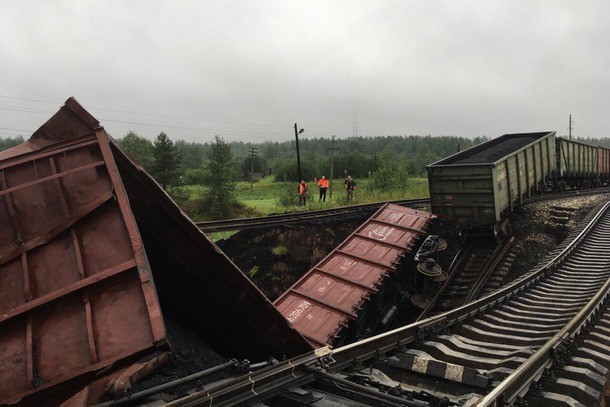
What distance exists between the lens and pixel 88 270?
3.29m

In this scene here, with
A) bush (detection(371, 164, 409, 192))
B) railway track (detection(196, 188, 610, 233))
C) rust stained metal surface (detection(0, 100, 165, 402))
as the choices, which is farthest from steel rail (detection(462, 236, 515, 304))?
bush (detection(371, 164, 409, 192))

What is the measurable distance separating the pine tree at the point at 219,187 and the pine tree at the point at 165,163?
4378 mm

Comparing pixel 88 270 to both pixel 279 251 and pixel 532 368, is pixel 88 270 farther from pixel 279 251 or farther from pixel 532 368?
pixel 279 251

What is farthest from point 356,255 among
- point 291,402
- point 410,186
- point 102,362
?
point 410,186

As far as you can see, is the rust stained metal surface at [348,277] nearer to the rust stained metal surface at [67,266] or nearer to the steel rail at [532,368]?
the steel rail at [532,368]

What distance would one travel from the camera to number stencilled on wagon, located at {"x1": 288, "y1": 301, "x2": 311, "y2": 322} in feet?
29.6

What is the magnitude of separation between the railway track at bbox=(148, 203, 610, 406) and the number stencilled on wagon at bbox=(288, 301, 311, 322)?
3.98 meters

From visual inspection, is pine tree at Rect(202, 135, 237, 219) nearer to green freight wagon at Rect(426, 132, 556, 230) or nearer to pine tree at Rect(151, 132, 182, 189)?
pine tree at Rect(151, 132, 182, 189)

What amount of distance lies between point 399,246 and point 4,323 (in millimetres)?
9504

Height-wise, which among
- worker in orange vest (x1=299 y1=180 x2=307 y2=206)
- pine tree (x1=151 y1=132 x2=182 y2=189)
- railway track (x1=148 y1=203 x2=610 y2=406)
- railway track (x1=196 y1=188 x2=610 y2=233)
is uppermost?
pine tree (x1=151 y1=132 x2=182 y2=189)

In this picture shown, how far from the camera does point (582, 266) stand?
9.02 m

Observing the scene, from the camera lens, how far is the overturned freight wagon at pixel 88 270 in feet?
9.55

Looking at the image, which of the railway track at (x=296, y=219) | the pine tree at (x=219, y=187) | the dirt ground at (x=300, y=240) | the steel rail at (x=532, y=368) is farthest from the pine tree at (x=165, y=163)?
the steel rail at (x=532, y=368)

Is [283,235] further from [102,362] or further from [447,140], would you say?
[447,140]
